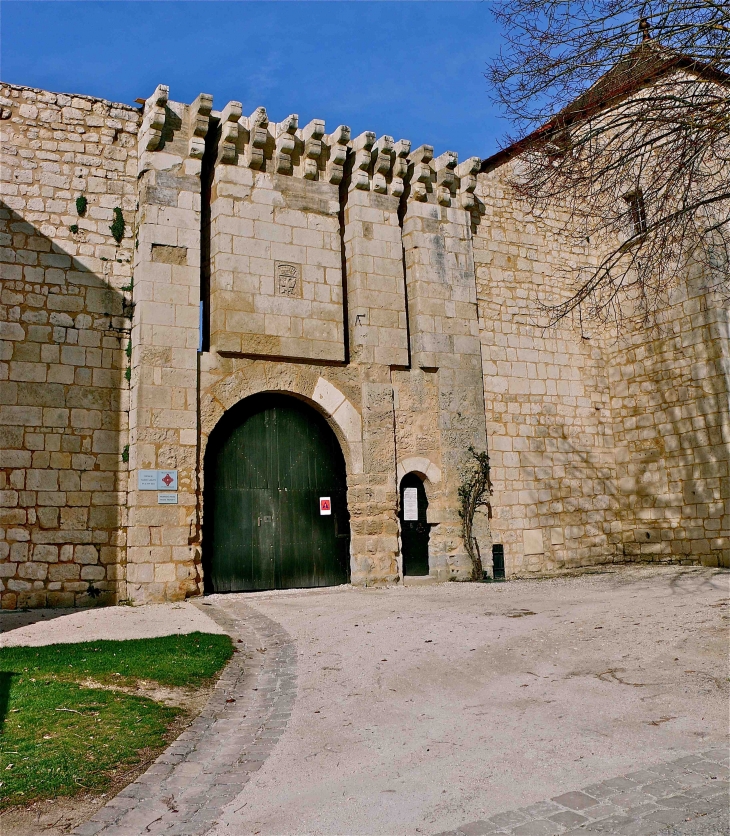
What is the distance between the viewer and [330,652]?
244 inches

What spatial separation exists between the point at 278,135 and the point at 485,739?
881 centimetres

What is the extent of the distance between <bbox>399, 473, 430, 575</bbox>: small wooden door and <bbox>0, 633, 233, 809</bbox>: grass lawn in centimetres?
444

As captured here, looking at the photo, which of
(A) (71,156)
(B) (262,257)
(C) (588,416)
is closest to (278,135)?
(B) (262,257)

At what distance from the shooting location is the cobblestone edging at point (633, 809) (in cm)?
290

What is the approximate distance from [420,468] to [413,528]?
2.84ft

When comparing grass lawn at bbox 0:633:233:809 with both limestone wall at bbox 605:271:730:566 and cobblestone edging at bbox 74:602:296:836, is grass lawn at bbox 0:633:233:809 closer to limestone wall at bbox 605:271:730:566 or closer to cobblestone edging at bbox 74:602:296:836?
cobblestone edging at bbox 74:602:296:836

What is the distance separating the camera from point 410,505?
10891 millimetres

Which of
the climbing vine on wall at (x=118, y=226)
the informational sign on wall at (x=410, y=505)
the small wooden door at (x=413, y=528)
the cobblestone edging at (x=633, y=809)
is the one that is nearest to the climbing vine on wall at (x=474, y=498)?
the small wooden door at (x=413, y=528)

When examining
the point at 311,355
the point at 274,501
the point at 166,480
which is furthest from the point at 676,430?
the point at 166,480

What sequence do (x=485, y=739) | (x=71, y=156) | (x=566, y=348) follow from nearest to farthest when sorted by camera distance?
(x=485, y=739) → (x=71, y=156) → (x=566, y=348)

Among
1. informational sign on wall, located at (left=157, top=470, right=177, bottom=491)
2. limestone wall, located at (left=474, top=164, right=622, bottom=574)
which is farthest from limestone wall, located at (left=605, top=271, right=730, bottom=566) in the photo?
informational sign on wall, located at (left=157, top=470, right=177, bottom=491)

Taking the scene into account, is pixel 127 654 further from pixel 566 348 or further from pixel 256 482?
pixel 566 348

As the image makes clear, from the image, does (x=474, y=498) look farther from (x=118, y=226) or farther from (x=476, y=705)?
(x=476, y=705)

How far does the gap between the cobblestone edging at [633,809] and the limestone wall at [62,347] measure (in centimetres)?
700
